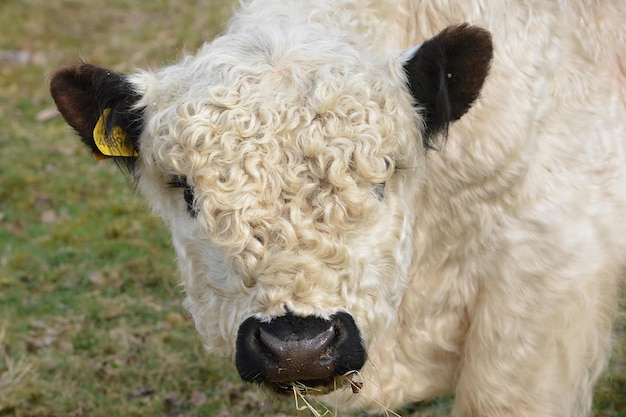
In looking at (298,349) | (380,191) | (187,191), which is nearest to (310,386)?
(298,349)

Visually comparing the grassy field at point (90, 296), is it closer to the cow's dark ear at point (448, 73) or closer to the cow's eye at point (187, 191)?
the cow's eye at point (187, 191)

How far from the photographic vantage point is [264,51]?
369 centimetres

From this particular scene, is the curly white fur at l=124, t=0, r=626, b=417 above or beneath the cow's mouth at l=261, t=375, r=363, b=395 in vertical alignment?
above

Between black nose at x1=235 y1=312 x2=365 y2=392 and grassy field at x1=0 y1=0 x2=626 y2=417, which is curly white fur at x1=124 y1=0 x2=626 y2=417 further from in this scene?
grassy field at x1=0 y1=0 x2=626 y2=417

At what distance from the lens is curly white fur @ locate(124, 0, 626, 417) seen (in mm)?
3312

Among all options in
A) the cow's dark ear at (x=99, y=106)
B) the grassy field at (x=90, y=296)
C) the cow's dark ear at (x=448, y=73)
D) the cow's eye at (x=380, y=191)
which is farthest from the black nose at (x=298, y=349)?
the grassy field at (x=90, y=296)

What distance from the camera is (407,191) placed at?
12.6 ft

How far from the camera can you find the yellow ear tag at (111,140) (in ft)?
12.4

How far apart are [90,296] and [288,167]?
3856 millimetres

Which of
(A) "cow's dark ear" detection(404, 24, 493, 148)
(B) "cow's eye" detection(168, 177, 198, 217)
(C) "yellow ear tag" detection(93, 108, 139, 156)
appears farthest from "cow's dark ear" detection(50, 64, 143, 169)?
(A) "cow's dark ear" detection(404, 24, 493, 148)

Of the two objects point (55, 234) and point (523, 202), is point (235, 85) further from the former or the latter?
point (55, 234)

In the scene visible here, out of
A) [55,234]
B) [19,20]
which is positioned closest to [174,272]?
[55,234]

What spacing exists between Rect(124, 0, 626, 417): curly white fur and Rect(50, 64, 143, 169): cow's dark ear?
0.29 ft

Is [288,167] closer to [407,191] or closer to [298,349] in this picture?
[298,349]
